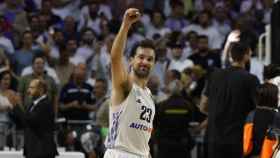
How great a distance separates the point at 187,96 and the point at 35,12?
509 cm

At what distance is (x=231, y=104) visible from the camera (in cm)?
1078

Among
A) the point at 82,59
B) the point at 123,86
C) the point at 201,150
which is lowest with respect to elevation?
the point at 201,150

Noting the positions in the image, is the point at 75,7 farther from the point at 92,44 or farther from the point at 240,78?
the point at 240,78

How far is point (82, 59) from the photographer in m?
17.9

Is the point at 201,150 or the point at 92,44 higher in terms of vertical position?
the point at 92,44

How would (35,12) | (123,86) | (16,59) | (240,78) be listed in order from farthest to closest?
1. (35,12)
2. (16,59)
3. (240,78)
4. (123,86)

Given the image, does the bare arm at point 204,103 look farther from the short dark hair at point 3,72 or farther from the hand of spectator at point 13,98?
the short dark hair at point 3,72

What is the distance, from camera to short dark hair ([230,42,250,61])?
10.6 meters

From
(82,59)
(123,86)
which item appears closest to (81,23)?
(82,59)

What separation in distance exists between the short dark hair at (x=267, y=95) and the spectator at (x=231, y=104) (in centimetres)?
20

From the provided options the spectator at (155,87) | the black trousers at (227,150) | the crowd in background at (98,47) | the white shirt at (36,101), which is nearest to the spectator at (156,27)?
A: the crowd in background at (98,47)

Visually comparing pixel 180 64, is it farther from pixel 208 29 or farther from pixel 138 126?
pixel 138 126

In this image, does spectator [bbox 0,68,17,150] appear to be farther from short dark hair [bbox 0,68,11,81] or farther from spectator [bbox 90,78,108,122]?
spectator [bbox 90,78,108,122]

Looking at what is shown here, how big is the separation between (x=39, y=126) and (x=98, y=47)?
4572 mm
